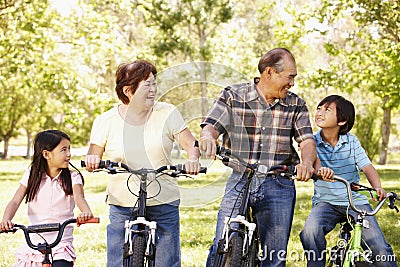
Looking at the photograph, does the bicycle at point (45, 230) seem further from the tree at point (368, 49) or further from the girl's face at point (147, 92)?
the tree at point (368, 49)

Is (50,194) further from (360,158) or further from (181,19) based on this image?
(181,19)

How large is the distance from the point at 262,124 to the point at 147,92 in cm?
82

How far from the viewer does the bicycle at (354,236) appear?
4.62 meters

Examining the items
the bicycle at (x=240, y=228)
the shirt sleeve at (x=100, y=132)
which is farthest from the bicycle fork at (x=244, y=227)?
the shirt sleeve at (x=100, y=132)

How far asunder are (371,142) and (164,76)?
A: 25544 mm

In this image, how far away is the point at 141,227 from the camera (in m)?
4.40

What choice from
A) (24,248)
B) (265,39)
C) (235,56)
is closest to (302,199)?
(24,248)

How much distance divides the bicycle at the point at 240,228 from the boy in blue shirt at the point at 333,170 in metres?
0.75

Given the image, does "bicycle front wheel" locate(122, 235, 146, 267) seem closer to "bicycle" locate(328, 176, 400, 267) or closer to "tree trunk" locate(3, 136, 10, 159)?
"bicycle" locate(328, 176, 400, 267)

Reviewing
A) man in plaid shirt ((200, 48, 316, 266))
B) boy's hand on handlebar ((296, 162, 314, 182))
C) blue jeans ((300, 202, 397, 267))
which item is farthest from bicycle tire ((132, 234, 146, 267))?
blue jeans ((300, 202, 397, 267))

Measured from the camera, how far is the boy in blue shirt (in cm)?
514

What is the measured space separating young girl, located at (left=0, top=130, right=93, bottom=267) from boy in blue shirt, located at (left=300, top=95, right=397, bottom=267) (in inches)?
65.0

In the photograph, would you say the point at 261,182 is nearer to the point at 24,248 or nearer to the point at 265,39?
the point at 24,248

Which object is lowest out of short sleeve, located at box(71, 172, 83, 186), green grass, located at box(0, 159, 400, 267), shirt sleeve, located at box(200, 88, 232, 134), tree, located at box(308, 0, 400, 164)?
green grass, located at box(0, 159, 400, 267)
